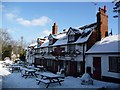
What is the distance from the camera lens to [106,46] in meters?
22.1

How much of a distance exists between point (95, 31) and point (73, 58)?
492cm

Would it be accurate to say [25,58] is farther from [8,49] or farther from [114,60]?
[114,60]

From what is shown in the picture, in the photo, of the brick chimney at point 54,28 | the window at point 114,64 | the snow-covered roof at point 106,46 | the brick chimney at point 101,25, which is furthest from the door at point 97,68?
the brick chimney at point 54,28

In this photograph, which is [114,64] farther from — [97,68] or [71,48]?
[71,48]

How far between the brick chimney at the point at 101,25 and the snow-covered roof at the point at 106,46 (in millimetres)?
918

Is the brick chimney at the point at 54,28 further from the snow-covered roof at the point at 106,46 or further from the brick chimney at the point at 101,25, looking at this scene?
the snow-covered roof at the point at 106,46

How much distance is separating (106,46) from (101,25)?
425 cm

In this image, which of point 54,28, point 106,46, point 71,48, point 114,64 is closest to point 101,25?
point 106,46

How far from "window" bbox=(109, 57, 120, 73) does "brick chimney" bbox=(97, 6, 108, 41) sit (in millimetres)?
5437

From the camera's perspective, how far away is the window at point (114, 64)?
65.0ft

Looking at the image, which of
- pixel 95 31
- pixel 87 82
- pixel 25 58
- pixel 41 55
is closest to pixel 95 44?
Answer: pixel 95 31

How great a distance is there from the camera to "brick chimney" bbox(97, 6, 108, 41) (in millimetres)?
25163

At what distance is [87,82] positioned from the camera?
18.6 meters

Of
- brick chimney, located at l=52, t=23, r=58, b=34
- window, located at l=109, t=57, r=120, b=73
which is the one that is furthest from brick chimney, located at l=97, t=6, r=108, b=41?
brick chimney, located at l=52, t=23, r=58, b=34
